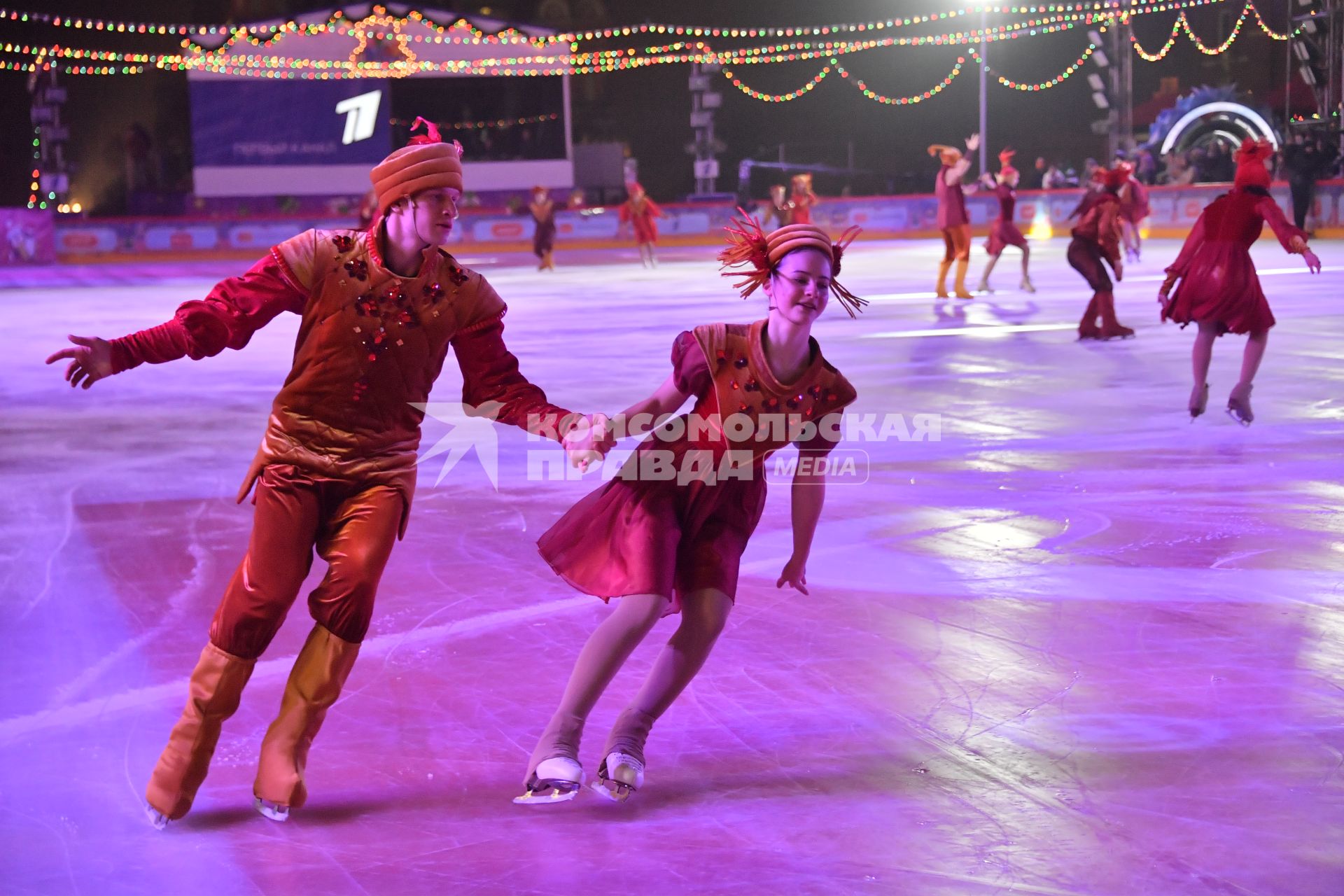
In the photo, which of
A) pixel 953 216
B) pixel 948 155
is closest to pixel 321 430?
pixel 948 155

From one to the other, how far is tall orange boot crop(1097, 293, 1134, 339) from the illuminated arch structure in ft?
59.9

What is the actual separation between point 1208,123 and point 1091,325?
20.4 m

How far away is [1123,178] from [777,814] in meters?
10.1

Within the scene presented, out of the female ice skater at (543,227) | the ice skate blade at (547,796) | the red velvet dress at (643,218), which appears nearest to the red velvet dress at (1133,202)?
the red velvet dress at (643,218)

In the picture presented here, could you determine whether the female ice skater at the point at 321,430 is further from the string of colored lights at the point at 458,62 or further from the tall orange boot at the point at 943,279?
the string of colored lights at the point at 458,62

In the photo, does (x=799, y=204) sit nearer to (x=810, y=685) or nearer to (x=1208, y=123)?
(x=1208, y=123)

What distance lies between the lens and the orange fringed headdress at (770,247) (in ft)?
10.8

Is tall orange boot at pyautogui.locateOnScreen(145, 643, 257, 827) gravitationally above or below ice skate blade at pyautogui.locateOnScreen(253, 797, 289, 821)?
above

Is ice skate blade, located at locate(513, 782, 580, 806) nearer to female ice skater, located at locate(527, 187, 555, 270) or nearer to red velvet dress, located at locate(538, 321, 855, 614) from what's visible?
red velvet dress, located at locate(538, 321, 855, 614)

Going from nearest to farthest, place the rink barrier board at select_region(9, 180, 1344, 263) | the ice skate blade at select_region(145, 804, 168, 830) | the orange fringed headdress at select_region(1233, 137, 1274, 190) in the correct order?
the ice skate blade at select_region(145, 804, 168, 830) < the orange fringed headdress at select_region(1233, 137, 1274, 190) < the rink barrier board at select_region(9, 180, 1344, 263)

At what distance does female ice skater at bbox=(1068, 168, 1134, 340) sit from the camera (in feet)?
38.9

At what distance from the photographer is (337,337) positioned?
3.15 meters

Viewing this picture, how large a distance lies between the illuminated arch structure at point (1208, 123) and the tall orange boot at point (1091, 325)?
18470 mm

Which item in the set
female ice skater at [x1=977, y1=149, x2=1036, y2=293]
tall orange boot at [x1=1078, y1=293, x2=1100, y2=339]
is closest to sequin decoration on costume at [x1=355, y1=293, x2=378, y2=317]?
tall orange boot at [x1=1078, y1=293, x2=1100, y2=339]
